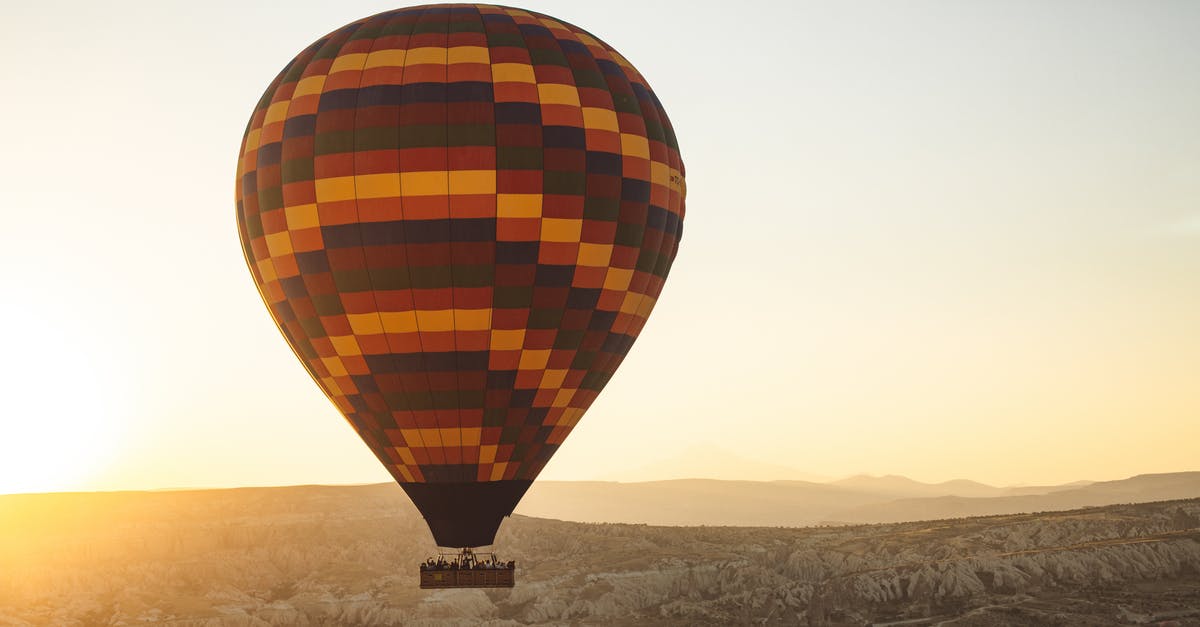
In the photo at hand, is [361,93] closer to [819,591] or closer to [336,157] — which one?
[336,157]

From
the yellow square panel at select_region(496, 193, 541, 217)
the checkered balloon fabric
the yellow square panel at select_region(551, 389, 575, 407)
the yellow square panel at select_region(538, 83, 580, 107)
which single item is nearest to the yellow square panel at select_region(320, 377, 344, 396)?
the checkered balloon fabric

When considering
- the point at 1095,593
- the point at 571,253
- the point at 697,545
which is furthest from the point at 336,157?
the point at 697,545

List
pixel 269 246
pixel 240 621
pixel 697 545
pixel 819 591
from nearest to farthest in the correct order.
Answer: pixel 269 246 < pixel 819 591 < pixel 240 621 < pixel 697 545

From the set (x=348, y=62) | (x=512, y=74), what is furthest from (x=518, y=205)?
(x=348, y=62)

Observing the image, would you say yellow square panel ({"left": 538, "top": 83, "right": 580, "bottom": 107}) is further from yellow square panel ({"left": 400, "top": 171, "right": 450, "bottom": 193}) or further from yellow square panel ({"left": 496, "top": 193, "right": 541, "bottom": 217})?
yellow square panel ({"left": 400, "top": 171, "right": 450, "bottom": 193})

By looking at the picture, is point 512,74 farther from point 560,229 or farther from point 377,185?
point 377,185
